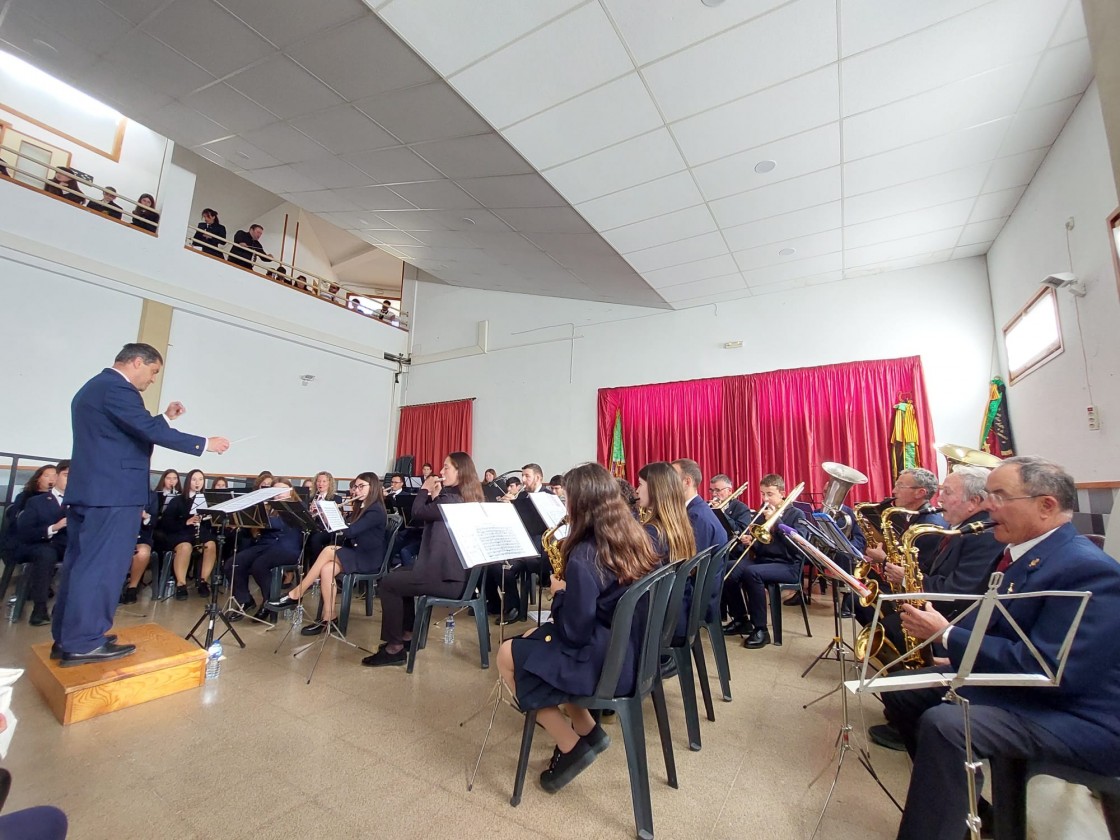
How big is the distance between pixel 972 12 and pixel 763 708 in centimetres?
389

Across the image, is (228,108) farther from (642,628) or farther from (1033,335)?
(1033,335)

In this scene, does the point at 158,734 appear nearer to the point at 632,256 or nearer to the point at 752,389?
the point at 632,256

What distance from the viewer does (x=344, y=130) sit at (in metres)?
4.46

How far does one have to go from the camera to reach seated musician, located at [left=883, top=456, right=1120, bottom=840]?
1265mm

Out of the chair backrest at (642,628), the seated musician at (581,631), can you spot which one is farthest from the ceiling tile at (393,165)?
the chair backrest at (642,628)

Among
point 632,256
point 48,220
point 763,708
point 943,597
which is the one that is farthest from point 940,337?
point 48,220

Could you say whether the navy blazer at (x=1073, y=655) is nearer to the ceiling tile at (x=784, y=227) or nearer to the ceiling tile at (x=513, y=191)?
the ceiling tile at (x=784, y=227)

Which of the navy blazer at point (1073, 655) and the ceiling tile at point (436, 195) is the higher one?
the ceiling tile at point (436, 195)

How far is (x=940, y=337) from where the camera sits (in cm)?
572

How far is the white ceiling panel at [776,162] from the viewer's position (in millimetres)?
3795

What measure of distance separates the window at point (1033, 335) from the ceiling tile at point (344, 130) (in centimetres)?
564

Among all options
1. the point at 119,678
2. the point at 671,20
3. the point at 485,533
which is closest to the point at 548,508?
the point at 485,533

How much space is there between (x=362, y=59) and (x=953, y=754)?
185 inches

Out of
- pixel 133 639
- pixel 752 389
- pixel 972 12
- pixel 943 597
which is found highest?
pixel 972 12
